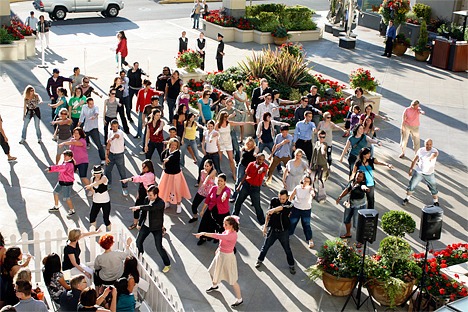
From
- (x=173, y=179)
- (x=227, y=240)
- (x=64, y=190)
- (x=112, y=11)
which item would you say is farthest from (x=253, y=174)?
(x=112, y=11)

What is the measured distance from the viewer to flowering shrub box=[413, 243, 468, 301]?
11086 mm

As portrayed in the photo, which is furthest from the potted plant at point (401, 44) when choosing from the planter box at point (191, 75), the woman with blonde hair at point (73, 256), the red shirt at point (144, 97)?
the woman with blonde hair at point (73, 256)

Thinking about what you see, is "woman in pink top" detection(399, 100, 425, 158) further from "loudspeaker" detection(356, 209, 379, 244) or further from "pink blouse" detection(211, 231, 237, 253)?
"pink blouse" detection(211, 231, 237, 253)

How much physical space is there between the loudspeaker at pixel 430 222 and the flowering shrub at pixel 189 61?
11.7 meters

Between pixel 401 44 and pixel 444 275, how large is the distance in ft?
62.9

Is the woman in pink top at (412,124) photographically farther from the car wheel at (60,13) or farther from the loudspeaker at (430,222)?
the car wheel at (60,13)

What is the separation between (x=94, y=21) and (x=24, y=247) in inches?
934

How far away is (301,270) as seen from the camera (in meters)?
12.3

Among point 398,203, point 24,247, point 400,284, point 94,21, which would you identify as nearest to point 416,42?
point 94,21

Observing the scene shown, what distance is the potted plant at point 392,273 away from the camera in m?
11.1

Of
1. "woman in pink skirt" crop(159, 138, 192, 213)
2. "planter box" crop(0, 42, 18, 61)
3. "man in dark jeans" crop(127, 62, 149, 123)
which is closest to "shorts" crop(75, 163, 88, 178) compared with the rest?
"woman in pink skirt" crop(159, 138, 192, 213)

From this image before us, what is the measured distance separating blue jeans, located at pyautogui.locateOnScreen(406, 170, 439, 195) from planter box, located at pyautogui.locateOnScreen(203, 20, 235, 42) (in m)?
16.4

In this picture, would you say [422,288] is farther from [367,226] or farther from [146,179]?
[146,179]

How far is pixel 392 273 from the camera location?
11.4 m
